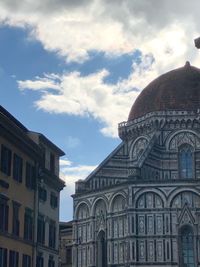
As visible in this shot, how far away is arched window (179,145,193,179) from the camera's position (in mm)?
71000

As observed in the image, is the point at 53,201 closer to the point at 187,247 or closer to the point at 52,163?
the point at 52,163

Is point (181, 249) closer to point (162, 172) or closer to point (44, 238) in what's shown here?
point (162, 172)

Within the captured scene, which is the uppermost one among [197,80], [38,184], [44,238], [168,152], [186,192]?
[197,80]

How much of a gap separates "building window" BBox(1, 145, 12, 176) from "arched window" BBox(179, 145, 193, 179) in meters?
40.6

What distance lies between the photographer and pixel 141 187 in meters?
66.0

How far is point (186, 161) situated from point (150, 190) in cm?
800

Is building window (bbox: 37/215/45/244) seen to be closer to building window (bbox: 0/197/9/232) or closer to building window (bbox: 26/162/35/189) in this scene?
building window (bbox: 26/162/35/189)

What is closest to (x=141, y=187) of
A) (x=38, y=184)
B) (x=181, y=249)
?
(x=181, y=249)

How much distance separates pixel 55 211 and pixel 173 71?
41739 millimetres

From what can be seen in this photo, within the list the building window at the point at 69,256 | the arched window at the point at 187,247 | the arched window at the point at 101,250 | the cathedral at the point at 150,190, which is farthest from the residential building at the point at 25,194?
the building window at the point at 69,256

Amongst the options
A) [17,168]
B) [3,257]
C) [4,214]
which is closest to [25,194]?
[17,168]

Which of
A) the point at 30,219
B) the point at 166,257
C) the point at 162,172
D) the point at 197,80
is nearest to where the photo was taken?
the point at 30,219

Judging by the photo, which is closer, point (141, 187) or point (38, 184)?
point (38, 184)

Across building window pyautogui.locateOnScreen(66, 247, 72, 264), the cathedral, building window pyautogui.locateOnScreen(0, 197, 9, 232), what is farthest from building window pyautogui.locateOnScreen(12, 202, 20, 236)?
building window pyautogui.locateOnScreen(66, 247, 72, 264)
